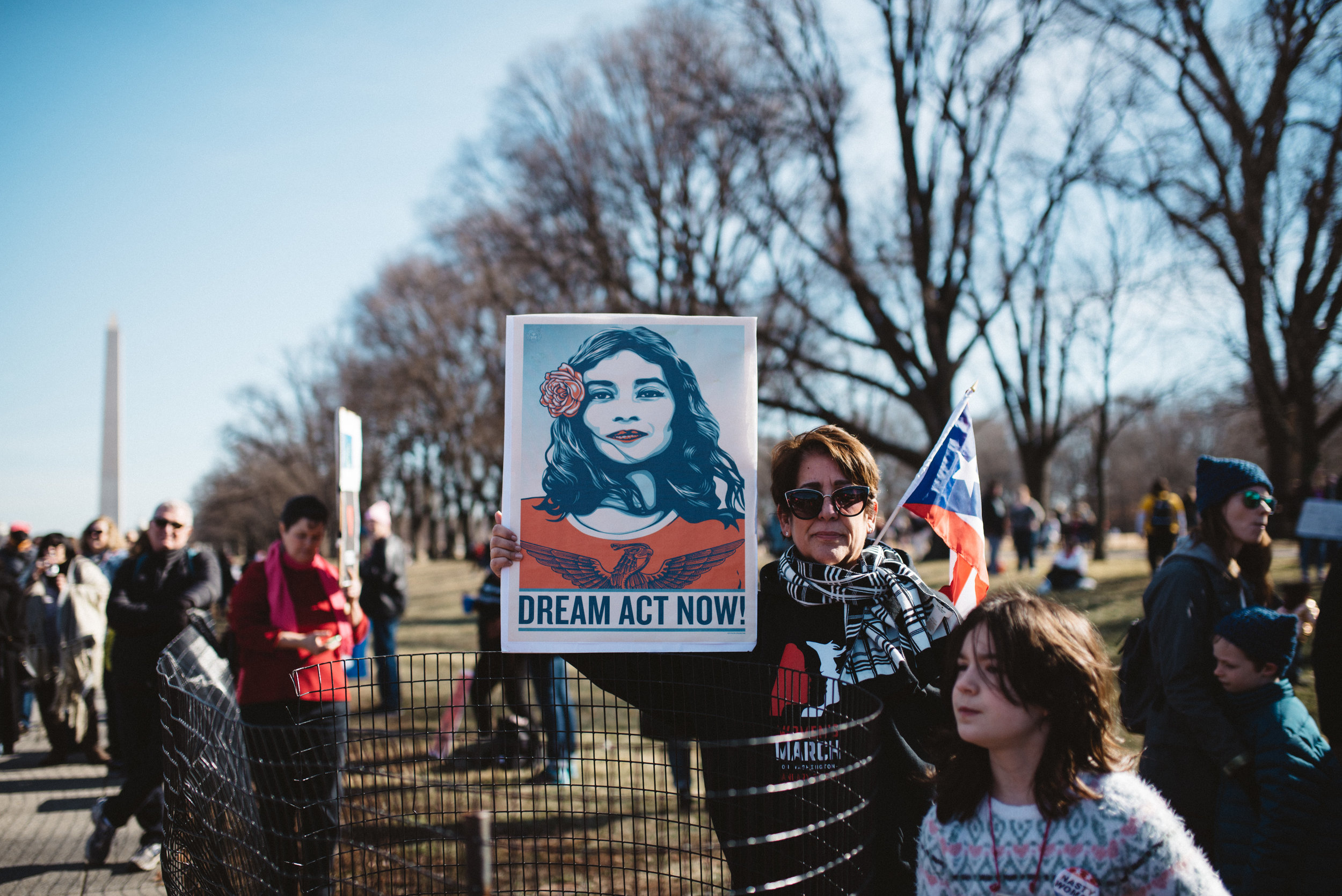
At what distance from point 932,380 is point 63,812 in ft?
50.1

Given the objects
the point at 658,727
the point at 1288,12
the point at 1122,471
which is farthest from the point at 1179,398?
the point at 1122,471

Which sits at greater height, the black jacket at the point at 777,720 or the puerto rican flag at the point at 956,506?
Answer: the puerto rican flag at the point at 956,506

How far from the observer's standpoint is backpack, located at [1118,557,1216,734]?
3389 millimetres

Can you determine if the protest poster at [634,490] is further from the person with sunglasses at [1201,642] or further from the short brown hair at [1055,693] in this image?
the person with sunglasses at [1201,642]

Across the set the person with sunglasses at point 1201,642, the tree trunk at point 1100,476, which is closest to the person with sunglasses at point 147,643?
the person with sunglasses at point 1201,642

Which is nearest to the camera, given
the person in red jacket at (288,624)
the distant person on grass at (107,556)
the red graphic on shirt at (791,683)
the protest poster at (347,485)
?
the red graphic on shirt at (791,683)

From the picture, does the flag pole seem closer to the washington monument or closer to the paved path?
the paved path

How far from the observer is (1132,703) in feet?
11.4

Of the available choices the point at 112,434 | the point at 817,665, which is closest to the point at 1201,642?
the point at 817,665

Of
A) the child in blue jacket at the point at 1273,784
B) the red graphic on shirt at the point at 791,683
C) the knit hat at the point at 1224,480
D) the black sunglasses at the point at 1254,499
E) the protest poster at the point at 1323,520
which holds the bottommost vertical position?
the child in blue jacket at the point at 1273,784

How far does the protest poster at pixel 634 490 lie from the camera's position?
2.30m

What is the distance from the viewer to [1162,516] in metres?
14.6

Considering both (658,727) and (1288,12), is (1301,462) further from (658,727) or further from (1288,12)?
(658,727)

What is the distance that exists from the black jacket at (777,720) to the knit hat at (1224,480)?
1645 mm
